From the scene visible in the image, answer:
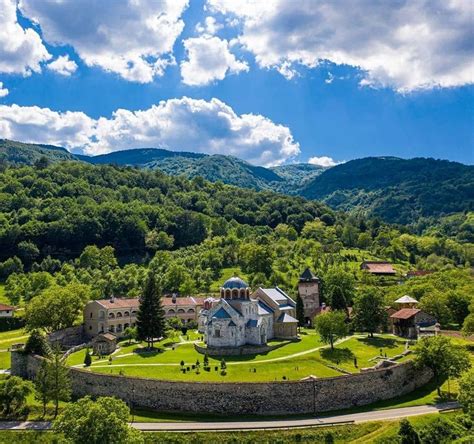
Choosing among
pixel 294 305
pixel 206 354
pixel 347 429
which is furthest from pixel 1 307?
pixel 347 429

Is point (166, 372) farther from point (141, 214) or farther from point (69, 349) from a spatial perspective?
point (141, 214)

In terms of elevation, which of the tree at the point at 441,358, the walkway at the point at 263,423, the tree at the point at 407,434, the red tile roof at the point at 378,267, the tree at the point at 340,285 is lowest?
the walkway at the point at 263,423

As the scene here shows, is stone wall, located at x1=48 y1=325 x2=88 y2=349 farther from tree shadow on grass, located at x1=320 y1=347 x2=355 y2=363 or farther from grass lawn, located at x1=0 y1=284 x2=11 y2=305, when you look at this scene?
tree shadow on grass, located at x1=320 y1=347 x2=355 y2=363

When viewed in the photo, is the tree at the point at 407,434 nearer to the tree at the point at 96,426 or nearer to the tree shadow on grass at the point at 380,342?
the tree at the point at 96,426

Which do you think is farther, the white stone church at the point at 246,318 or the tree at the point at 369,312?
the tree at the point at 369,312

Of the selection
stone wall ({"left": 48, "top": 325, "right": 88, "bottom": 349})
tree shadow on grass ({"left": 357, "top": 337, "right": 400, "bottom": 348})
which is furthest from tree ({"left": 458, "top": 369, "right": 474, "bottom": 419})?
stone wall ({"left": 48, "top": 325, "right": 88, "bottom": 349})

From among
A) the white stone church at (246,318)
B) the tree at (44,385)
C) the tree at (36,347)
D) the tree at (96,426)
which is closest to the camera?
the tree at (96,426)

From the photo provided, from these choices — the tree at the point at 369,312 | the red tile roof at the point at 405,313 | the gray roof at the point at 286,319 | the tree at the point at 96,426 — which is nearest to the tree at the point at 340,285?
the red tile roof at the point at 405,313
